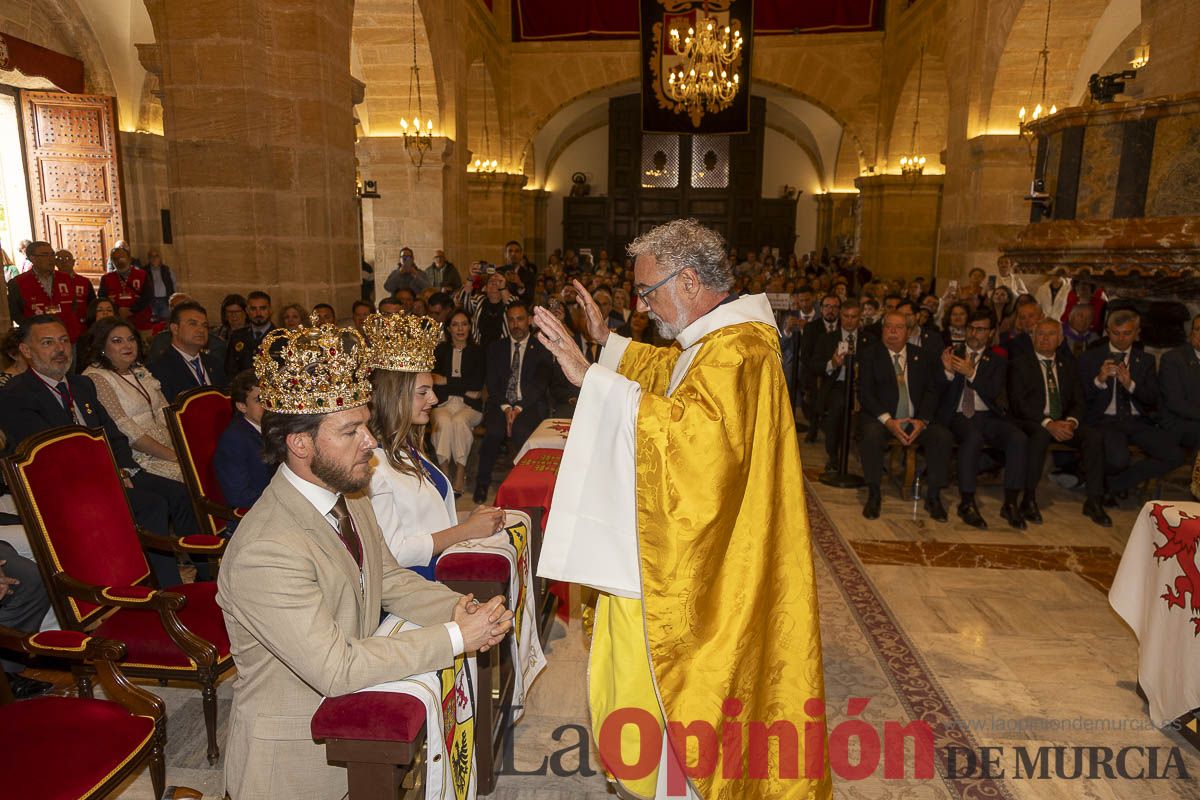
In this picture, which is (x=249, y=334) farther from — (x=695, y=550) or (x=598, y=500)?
(x=695, y=550)

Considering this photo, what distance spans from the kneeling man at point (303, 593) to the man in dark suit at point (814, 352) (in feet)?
21.4

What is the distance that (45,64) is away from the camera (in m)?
10.7

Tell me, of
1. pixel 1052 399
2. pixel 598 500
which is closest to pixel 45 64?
pixel 598 500

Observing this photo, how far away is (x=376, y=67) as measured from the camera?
11133mm

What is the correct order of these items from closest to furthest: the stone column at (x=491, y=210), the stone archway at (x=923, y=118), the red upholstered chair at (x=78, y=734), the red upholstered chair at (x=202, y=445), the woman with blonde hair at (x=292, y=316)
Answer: the red upholstered chair at (x=78, y=734) < the red upholstered chair at (x=202, y=445) < the woman with blonde hair at (x=292, y=316) < the stone archway at (x=923, y=118) < the stone column at (x=491, y=210)

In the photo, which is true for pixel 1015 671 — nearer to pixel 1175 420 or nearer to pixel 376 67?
pixel 1175 420

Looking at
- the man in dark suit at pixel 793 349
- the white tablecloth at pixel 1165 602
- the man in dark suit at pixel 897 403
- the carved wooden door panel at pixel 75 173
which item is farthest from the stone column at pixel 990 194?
Answer: the carved wooden door panel at pixel 75 173

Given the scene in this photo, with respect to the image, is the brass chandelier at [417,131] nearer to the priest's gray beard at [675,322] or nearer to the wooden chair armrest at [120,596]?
the wooden chair armrest at [120,596]

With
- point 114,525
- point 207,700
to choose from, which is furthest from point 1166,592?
point 114,525

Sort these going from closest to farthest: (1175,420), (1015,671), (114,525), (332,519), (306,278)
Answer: (332,519) → (114,525) → (1015,671) → (1175,420) → (306,278)

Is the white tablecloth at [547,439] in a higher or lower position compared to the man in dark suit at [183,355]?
lower

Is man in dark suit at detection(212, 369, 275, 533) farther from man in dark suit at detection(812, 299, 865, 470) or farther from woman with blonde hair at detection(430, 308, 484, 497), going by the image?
man in dark suit at detection(812, 299, 865, 470)

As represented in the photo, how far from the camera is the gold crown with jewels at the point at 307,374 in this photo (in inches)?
71.3

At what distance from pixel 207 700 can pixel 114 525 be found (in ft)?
2.65
